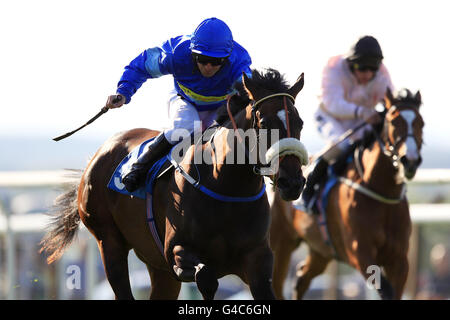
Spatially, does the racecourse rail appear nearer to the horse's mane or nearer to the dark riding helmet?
the dark riding helmet

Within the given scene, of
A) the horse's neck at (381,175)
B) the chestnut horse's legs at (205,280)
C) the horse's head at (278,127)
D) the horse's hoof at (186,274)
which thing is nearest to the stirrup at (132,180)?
the horse's hoof at (186,274)

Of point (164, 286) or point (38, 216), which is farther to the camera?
point (38, 216)

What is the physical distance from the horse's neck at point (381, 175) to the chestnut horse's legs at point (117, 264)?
215cm

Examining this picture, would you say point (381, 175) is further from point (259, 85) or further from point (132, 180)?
point (259, 85)

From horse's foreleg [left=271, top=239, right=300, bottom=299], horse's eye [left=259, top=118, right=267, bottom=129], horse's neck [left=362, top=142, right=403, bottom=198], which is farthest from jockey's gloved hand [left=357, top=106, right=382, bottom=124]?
horse's eye [left=259, top=118, right=267, bottom=129]

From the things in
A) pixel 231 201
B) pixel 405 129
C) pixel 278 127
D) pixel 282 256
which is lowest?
pixel 282 256

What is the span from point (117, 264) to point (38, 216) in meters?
2.95

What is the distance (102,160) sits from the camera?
546 centimetres

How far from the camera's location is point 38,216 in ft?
26.3

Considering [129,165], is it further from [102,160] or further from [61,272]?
[61,272]

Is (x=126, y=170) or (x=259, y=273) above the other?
(x=126, y=170)

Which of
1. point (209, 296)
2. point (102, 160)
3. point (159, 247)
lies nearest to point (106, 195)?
point (102, 160)

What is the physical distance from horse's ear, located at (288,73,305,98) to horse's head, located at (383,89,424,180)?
77.6 inches

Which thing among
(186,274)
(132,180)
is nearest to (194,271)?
(186,274)
